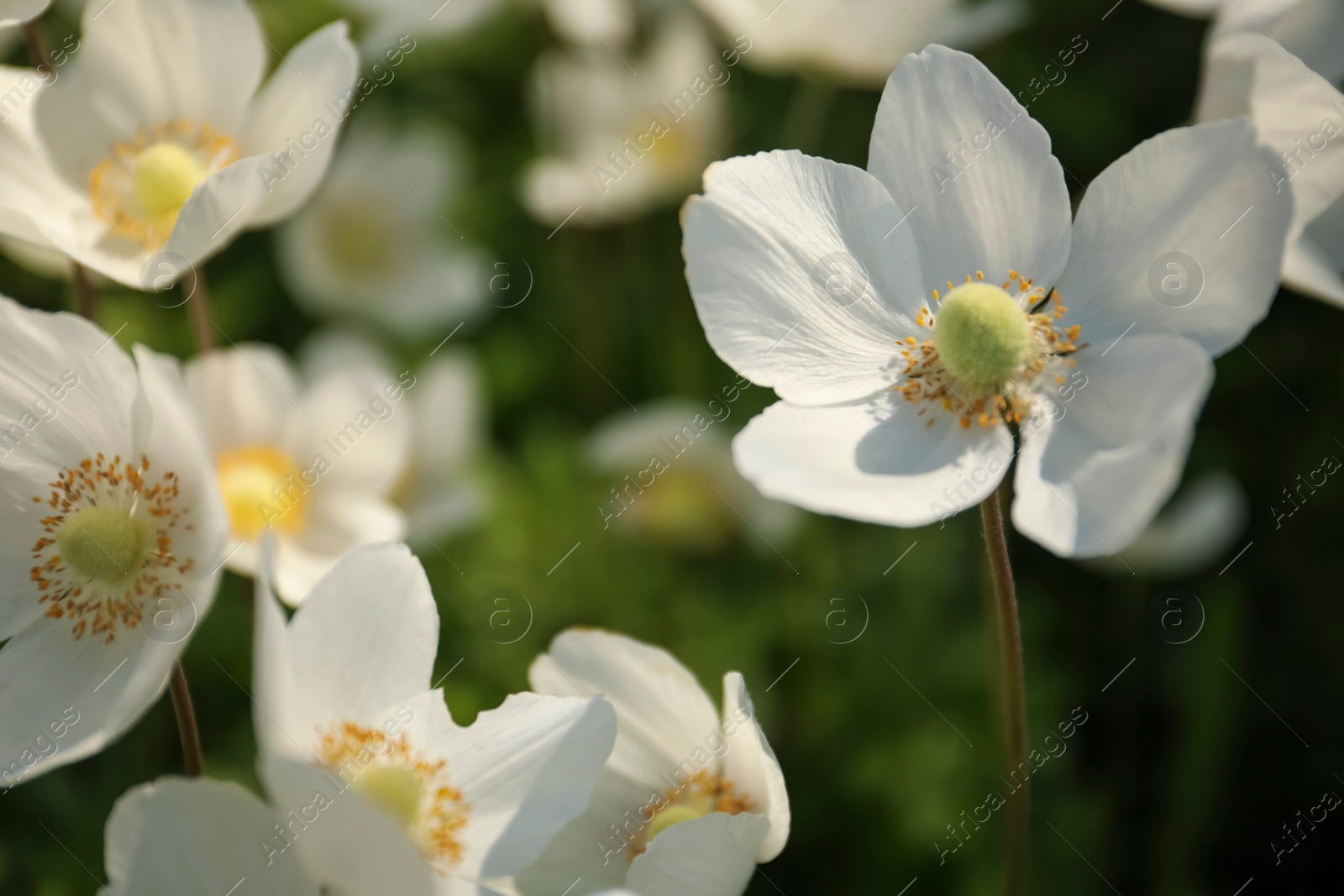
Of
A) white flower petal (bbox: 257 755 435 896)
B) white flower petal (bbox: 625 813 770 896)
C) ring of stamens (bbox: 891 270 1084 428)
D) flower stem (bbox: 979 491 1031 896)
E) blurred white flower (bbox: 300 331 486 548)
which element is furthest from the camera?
blurred white flower (bbox: 300 331 486 548)

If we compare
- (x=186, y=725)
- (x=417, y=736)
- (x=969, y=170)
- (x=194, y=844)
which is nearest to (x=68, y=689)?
(x=186, y=725)

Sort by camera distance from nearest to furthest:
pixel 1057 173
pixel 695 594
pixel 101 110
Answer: pixel 1057 173
pixel 101 110
pixel 695 594

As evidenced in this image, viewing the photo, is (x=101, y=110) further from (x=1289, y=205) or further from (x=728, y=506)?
(x=1289, y=205)

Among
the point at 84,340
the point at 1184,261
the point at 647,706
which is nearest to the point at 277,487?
the point at 84,340

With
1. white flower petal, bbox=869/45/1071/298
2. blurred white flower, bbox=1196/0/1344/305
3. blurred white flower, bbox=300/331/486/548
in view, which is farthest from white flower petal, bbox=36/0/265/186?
blurred white flower, bbox=1196/0/1344/305

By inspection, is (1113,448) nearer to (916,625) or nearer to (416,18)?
(916,625)

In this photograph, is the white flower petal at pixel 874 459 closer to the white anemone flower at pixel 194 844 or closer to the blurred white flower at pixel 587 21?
the white anemone flower at pixel 194 844

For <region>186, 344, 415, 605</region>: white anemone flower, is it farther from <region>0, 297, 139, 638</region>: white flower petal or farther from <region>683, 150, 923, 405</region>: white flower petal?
<region>683, 150, 923, 405</region>: white flower petal
